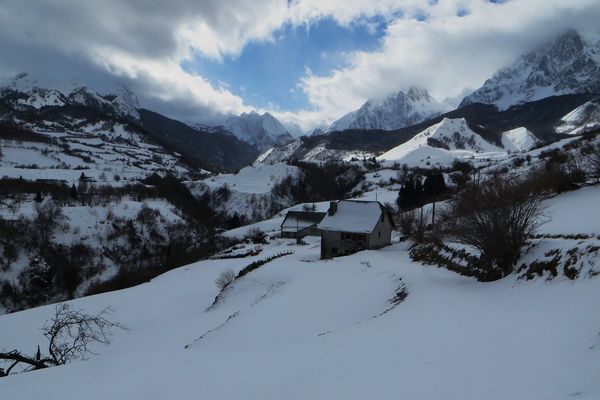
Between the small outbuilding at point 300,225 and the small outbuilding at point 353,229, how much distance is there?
3265cm

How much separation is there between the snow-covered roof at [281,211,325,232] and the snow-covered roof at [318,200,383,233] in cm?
3405

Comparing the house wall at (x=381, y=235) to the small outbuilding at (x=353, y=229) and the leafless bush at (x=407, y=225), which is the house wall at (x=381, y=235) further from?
the leafless bush at (x=407, y=225)

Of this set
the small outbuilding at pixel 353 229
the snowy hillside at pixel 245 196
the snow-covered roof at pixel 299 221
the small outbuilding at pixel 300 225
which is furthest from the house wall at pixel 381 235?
the snowy hillside at pixel 245 196

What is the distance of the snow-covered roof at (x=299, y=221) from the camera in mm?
84875

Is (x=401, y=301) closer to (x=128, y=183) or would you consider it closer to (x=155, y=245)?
(x=155, y=245)

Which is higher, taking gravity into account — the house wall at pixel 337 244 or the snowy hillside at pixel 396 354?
the snowy hillside at pixel 396 354

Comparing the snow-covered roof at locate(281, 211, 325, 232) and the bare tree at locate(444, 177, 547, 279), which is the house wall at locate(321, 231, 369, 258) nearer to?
the bare tree at locate(444, 177, 547, 279)

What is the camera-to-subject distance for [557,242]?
15.8m

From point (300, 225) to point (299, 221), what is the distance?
127 cm

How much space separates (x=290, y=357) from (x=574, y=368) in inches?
207

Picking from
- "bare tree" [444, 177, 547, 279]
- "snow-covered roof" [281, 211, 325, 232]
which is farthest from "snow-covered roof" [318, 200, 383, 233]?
"snow-covered roof" [281, 211, 325, 232]

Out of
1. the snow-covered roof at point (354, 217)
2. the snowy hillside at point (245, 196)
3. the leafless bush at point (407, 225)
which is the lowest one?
the leafless bush at point (407, 225)

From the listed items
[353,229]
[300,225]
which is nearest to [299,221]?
[300,225]

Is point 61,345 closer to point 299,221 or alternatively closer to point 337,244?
point 337,244
